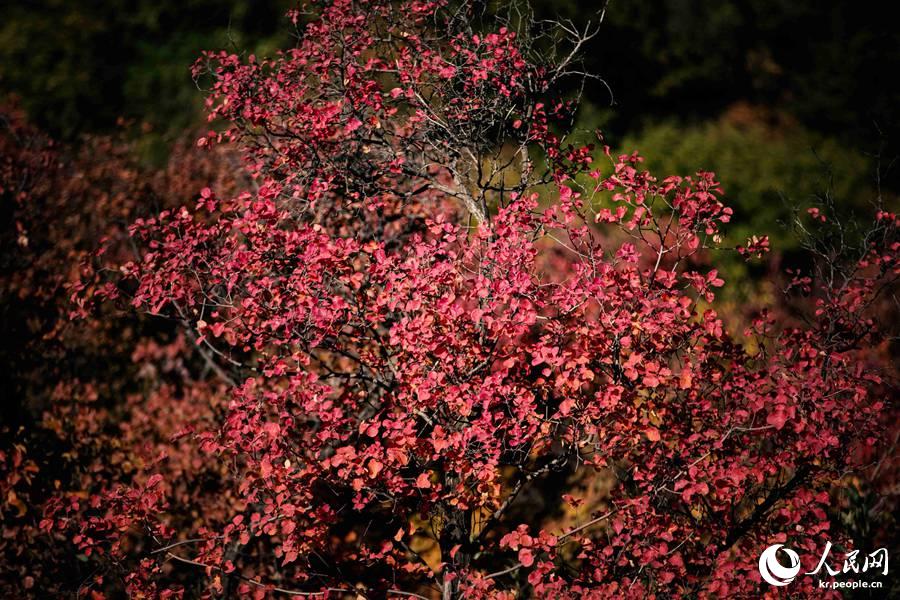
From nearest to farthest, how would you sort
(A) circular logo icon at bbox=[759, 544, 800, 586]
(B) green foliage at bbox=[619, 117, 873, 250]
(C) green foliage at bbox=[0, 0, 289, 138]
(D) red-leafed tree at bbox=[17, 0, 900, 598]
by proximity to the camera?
1. (D) red-leafed tree at bbox=[17, 0, 900, 598]
2. (A) circular logo icon at bbox=[759, 544, 800, 586]
3. (C) green foliage at bbox=[0, 0, 289, 138]
4. (B) green foliage at bbox=[619, 117, 873, 250]

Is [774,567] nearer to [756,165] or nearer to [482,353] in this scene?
[482,353]

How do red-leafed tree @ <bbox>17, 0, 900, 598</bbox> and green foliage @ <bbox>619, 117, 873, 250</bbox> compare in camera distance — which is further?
green foliage @ <bbox>619, 117, 873, 250</bbox>

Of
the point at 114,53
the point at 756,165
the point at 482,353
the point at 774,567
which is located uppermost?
the point at 482,353

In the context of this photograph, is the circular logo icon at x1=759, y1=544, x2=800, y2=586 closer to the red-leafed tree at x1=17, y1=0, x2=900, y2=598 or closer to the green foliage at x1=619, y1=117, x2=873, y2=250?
the red-leafed tree at x1=17, y1=0, x2=900, y2=598

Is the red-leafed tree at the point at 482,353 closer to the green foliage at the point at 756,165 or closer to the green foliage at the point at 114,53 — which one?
the green foliage at the point at 756,165

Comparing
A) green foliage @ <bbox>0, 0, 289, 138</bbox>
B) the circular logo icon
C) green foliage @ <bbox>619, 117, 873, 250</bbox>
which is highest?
green foliage @ <bbox>0, 0, 289, 138</bbox>

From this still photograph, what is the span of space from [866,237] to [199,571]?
8010mm

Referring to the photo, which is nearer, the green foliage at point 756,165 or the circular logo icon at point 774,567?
the circular logo icon at point 774,567

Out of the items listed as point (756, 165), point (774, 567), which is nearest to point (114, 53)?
point (756, 165)

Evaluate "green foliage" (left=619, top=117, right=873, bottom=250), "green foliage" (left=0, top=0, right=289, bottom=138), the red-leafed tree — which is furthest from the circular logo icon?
"green foliage" (left=0, top=0, right=289, bottom=138)

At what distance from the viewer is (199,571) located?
710 centimetres

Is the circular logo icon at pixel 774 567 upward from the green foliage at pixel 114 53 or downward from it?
downward

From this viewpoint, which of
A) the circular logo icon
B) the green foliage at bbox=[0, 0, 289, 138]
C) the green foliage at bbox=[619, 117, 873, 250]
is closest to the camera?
the circular logo icon

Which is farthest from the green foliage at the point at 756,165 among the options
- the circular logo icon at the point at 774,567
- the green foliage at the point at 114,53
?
the green foliage at the point at 114,53
